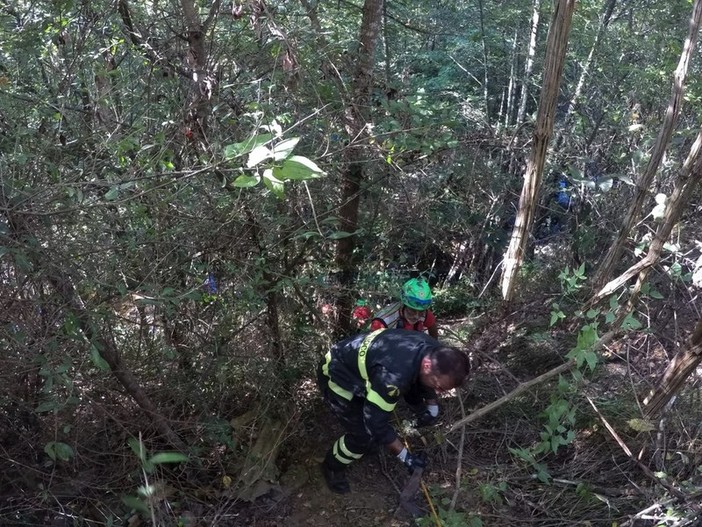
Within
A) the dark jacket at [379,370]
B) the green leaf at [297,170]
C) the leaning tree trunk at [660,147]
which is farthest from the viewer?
the leaning tree trunk at [660,147]

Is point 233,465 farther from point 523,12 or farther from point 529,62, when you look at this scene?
point 523,12

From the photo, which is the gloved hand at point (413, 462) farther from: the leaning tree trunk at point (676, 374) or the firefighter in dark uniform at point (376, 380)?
the leaning tree trunk at point (676, 374)

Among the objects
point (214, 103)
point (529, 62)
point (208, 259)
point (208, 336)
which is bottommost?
point (208, 336)

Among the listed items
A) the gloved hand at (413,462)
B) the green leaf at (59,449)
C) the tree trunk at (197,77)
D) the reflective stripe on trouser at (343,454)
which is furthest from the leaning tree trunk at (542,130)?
the green leaf at (59,449)

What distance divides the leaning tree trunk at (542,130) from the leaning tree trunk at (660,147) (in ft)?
1.83

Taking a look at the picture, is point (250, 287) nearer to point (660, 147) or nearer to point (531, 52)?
point (660, 147)

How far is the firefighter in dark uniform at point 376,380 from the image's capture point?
122 inches

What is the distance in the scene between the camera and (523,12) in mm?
6992

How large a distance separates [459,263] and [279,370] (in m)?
2.77

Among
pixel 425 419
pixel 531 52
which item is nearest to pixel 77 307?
pixel 425 419

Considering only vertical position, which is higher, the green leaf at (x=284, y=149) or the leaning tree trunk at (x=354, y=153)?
the green leaf at (x=284, y=149)

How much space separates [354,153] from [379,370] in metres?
1.40

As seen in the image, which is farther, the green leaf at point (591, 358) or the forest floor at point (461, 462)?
the forest floor at point (461, 462)

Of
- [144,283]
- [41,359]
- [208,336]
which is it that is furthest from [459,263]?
[41,359]
